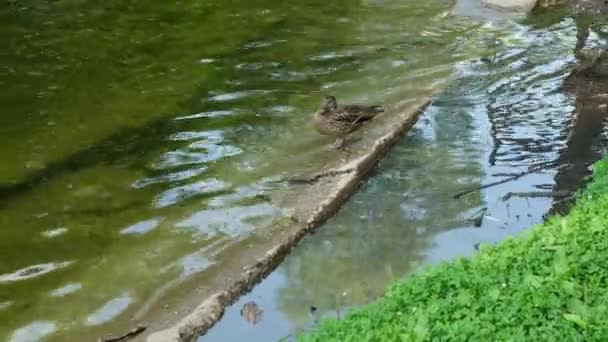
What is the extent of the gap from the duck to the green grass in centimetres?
323

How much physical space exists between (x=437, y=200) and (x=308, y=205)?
1171 mm

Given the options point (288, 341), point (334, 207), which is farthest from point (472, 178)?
point (288, 341)

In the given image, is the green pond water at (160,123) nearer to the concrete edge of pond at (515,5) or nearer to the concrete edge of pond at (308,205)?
the concrete edge of pond at (308,205)

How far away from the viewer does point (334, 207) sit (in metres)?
7.95

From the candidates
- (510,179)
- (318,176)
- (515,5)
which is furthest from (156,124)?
(515,5)

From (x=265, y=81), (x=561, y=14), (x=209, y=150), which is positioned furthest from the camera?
(x=561, y=14)

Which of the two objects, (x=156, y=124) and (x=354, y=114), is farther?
(x=156, y=124)

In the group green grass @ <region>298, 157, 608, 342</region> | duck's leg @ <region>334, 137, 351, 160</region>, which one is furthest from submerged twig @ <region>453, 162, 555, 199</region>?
green grass @ <region>298, 157, 608, 342</region>

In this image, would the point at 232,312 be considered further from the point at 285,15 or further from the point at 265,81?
the point at 285,15

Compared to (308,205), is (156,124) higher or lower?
lower

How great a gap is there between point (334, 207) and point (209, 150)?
2.22 metres

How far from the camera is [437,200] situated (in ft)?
26.5

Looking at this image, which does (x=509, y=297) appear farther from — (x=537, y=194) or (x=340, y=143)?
(x=340, y=143)

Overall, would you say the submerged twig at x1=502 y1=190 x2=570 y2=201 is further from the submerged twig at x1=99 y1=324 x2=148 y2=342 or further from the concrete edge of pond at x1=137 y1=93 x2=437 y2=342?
the submerged twig at x1=99 y1=324 x2=148 y2=342
